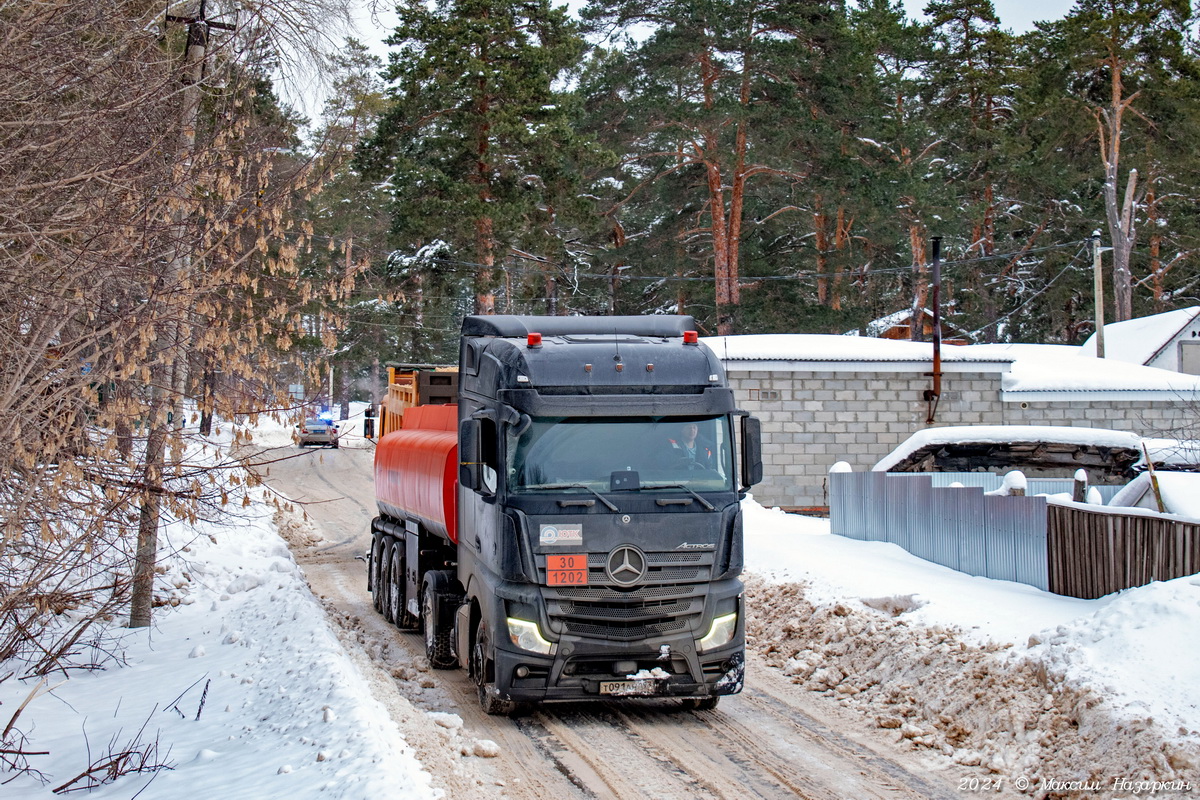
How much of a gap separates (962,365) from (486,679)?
61.2 feet

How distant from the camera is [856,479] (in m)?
16.1

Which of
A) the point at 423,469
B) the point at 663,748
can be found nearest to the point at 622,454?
the point at 663,748

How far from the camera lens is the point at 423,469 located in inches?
467

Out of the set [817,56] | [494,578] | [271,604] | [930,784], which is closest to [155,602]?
[271,604]

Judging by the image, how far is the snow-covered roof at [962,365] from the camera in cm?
2375

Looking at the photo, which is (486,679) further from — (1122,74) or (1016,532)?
(1122,74)

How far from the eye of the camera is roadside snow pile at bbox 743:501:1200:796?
6.96m

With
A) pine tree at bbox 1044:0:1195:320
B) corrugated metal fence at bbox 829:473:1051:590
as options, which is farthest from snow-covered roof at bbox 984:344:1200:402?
pine tree at bbox 1044:0:1195:320

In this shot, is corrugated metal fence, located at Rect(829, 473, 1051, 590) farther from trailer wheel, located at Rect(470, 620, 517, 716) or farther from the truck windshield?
trailer wheel, located at Rect(470, 620, 517, 716)

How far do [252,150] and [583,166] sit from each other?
2313 cm

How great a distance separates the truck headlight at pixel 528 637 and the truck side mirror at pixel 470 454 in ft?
3.87

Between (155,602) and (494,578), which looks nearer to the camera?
(494,578)

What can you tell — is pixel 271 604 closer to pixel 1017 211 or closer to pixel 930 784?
pixel 930 784

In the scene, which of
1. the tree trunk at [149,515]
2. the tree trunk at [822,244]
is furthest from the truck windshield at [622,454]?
the tree trunk at [822,244]
